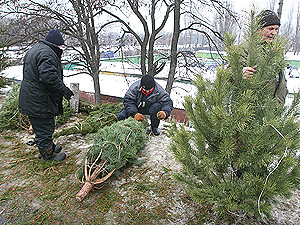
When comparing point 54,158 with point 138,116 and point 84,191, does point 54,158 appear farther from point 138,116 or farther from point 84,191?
point 138,116

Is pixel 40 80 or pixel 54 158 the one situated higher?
pixel 40 80

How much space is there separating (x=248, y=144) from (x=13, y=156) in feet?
12.4

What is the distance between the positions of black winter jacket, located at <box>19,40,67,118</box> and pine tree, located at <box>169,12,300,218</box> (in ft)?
6.58

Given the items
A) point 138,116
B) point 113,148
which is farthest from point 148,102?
point 113,148

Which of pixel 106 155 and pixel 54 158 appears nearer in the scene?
pixel 106 155

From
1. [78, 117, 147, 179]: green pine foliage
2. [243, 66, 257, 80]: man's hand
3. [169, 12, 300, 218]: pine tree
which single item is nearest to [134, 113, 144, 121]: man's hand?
[78, 117, 147, 179]: green pine foliage

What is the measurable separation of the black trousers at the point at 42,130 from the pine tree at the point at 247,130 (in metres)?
2.22

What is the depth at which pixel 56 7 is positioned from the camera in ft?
25.1

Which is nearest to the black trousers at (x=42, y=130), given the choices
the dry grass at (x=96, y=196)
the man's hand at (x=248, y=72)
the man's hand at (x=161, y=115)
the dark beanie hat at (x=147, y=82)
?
the dry grass at (x=96, y=196)

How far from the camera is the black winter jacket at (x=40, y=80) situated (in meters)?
2.90

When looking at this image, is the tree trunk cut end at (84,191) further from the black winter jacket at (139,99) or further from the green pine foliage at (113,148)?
the black winter jacket at (139,99)

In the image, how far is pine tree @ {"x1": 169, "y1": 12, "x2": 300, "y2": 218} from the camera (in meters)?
1.58

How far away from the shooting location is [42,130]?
320 cm

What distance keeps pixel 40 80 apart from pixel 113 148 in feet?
4.54
